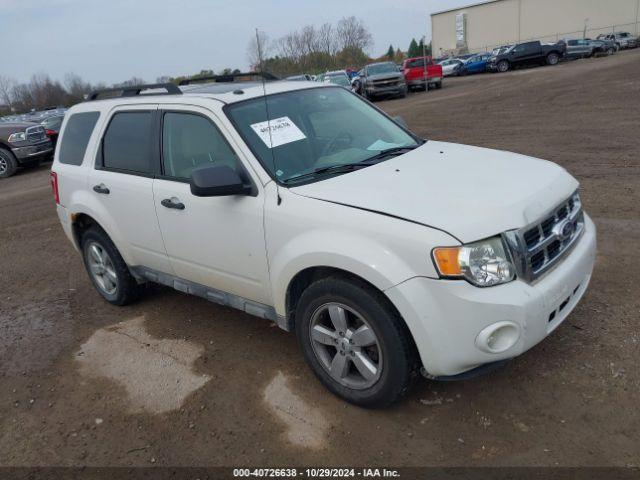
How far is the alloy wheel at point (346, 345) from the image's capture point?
3025 millimetres

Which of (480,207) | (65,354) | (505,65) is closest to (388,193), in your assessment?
(480,207)

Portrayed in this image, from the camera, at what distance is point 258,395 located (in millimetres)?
3504

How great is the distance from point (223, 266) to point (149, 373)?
39.4 inches

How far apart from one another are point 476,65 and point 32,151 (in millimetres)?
34455

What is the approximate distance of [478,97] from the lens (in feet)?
68.1

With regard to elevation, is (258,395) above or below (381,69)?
below

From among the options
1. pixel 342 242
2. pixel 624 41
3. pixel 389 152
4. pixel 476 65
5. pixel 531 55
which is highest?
pixel 389 152

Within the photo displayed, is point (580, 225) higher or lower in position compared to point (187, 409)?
higher

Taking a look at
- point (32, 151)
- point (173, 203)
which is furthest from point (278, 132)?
point (32, 151)

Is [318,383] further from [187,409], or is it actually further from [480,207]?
[480,207]

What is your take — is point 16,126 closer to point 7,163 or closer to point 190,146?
point 7,163

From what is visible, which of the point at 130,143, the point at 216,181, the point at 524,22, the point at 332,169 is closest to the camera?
the point at 216,181

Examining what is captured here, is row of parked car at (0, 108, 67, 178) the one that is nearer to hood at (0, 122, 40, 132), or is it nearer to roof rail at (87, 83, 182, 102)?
hood at (0, 122, 40, 132)

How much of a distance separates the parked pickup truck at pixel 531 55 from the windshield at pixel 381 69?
1423cm
